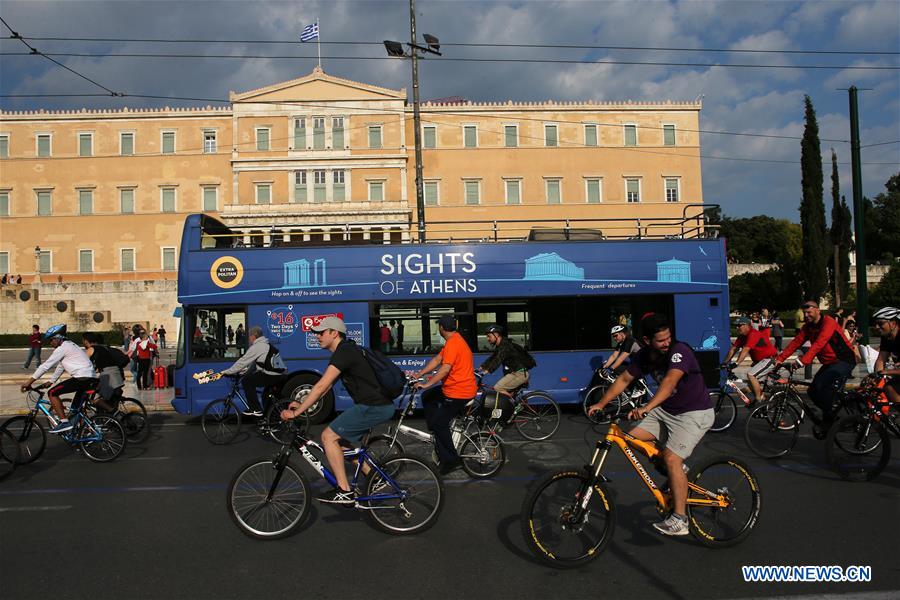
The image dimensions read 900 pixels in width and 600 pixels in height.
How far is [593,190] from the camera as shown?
57.6 metres

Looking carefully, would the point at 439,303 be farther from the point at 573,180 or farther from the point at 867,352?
the point at 573,180

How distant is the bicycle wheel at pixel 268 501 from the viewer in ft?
18.2

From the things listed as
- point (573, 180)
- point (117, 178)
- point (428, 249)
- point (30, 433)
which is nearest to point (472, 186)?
point (573, 180)

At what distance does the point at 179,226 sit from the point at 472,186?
2364cm

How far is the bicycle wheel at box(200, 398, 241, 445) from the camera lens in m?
10.7

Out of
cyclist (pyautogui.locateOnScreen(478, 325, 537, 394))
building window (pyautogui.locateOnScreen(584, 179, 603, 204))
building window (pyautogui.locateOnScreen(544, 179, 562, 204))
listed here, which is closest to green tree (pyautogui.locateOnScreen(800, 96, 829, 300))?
building window (pyautogui.locateOnScreen(584, 179, 603, 204))

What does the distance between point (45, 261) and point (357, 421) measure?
6039cm

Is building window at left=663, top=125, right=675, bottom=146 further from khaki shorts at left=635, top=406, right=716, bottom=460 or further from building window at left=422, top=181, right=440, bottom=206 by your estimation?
khaki shorts at left=635, top=406, right=716, bottom=460

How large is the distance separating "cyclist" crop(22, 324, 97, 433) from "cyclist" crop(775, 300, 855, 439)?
9159mm

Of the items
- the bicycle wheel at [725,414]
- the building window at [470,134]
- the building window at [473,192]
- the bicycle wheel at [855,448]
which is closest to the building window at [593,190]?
the building window at [473,192]

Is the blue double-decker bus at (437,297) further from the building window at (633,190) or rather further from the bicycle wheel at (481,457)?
the building window at (633,190)

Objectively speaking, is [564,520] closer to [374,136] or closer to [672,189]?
[374,136]

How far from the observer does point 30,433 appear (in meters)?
Result: 8.88

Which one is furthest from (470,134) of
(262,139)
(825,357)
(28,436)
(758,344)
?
(28,436)
